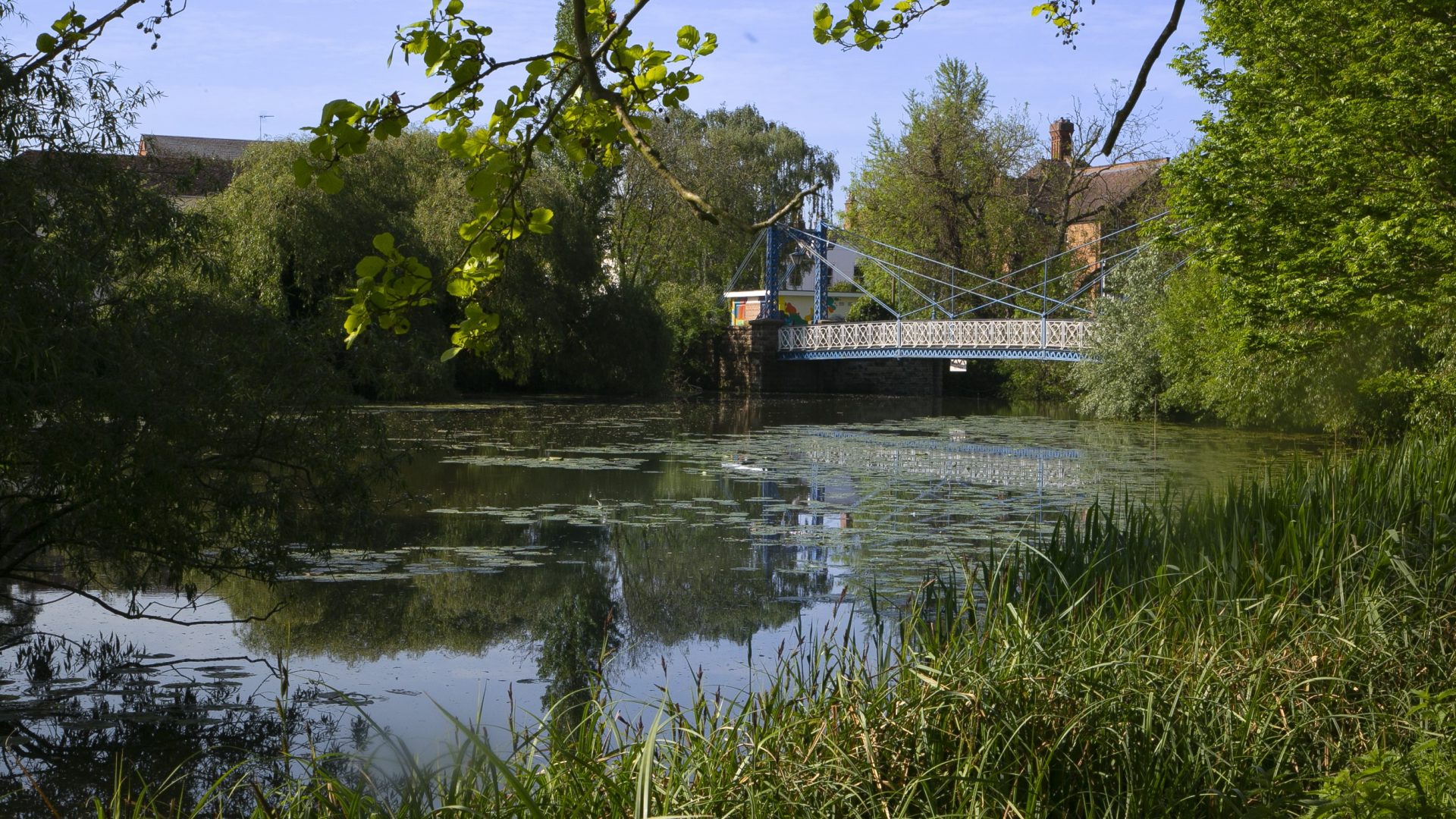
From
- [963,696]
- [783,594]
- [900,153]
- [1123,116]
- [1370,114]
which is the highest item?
[900,153]

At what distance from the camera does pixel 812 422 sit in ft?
58.9

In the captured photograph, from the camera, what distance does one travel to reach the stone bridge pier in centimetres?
2847

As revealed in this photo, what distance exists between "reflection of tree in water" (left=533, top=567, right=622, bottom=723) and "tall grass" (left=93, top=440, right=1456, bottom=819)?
0.85 metres

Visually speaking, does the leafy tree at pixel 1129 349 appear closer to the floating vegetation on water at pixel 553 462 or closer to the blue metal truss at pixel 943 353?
the blue metal truss at pixel 943 353

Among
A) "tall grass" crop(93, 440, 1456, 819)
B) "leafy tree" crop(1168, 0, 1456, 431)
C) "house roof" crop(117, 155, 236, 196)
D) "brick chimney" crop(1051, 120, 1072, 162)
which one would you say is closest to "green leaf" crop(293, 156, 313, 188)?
"tall grass" crop(93, 440, 1456, 819)

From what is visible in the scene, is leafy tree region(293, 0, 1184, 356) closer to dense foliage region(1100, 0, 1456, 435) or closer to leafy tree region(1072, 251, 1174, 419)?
dense foliage region(1100, 0, 1456, 435)

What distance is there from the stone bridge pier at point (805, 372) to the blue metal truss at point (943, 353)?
47 cm

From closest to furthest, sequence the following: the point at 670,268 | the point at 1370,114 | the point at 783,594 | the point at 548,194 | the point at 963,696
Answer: the point at 963,696 → the point at 783,594 → the point at 1370,114 → the point at 548,194 → the point at 670,268

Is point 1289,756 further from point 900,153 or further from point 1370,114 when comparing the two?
point 900,153

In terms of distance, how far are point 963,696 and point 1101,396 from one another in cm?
1739

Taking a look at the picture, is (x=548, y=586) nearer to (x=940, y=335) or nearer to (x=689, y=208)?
(x=940, y=335)

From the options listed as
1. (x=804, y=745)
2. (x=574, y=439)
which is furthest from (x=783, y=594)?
(x=574, y=439)

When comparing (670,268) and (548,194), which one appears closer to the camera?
(548,194)

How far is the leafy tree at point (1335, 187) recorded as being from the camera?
364 inches
